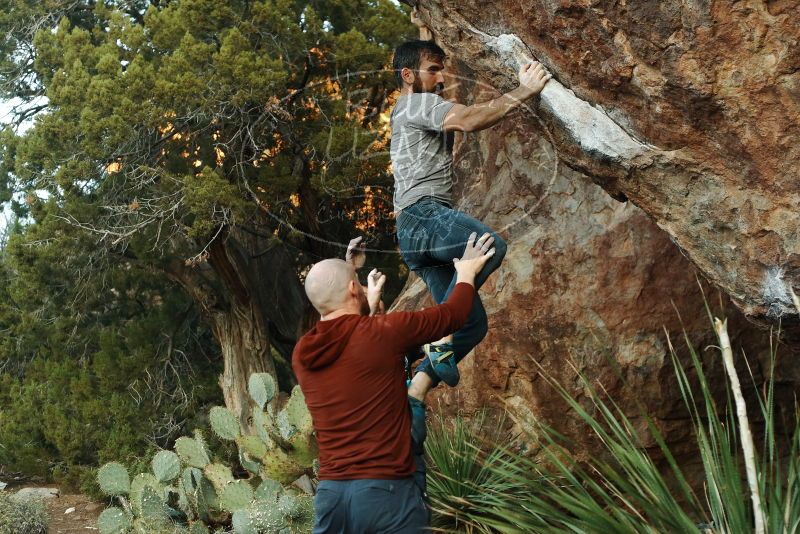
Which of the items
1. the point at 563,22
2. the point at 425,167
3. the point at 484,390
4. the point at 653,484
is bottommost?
the point at 484,390

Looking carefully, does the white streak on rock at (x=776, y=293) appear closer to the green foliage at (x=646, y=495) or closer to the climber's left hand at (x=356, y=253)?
the green foliage at (x=646, y=495)

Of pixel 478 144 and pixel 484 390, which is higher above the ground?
pixel 478 144

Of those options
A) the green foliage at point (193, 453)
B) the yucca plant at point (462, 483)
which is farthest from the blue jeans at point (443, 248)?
the green foliage at point (193, 453)

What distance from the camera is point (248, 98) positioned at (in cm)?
1117

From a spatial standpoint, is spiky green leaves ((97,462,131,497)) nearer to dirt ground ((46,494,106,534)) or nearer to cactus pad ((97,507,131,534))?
cactus pad ((97,507,131,534))

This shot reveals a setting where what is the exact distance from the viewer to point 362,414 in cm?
409

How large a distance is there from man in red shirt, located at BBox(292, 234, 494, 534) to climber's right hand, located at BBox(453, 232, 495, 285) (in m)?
0.50

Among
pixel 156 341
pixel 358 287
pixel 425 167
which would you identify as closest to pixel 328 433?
pixel 358 287

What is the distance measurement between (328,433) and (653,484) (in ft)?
4.51

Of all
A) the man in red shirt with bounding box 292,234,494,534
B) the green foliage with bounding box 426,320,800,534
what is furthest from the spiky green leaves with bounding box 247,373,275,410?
the man in red shirt with bounding box 292,234,494,534

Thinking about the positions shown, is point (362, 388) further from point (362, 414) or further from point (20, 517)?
point (20, 517)

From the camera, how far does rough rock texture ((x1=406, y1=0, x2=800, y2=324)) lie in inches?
186

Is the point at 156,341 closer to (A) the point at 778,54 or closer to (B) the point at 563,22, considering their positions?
(B) the point at 563,22

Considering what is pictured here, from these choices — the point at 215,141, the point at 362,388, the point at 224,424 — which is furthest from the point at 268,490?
the point at 215,141
